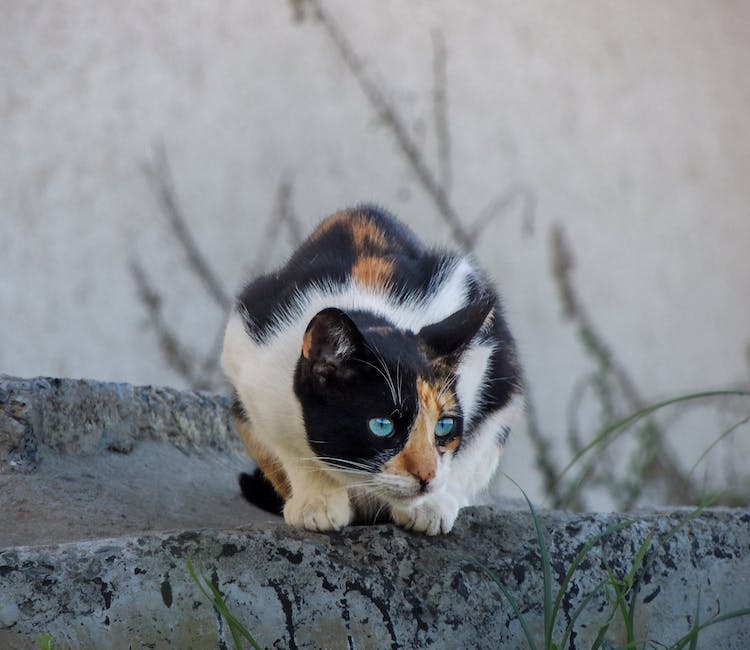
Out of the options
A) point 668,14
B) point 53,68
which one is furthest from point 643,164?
point 53,68

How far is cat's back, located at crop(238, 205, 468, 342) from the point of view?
1522mm

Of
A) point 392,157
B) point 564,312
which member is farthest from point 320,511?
point 564,312

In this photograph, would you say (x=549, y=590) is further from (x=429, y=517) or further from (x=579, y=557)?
(x=429, y=517)

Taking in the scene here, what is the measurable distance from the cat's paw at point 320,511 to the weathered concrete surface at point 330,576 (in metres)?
0.04

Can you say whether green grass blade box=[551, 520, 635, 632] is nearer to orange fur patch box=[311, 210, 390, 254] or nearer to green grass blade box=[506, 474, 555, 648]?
green grass blade box=[506, 474, 555, 648]

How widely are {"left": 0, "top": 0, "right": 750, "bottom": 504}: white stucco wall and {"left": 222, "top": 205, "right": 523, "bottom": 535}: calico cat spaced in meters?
1.29

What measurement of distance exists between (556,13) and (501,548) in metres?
2.93

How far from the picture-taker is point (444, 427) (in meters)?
1.35

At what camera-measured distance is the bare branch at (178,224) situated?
2992mm

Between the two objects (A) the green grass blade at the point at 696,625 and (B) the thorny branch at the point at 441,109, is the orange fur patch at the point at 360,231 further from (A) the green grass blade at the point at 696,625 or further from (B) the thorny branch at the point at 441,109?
(B) the thorny branch at the point at 441,109

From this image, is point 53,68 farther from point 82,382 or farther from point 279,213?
point 82,382

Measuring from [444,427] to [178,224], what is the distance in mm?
1893

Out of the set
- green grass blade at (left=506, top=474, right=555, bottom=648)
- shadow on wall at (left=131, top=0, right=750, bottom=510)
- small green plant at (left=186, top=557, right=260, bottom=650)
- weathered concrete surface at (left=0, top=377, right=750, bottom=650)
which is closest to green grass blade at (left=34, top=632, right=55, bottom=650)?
weathered concrete surface at (left=0, top=377, right=750, bottom=650)

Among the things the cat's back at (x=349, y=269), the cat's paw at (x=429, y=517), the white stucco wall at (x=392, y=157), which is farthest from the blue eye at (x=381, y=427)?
the white stucco wall at (x=392, y=157)
